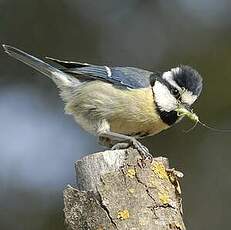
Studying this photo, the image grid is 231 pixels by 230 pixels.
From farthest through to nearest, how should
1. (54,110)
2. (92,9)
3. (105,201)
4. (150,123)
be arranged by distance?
(92,9) < (54,110) < (150,123) < (105,201)

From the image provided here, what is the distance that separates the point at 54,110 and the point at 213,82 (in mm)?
1099

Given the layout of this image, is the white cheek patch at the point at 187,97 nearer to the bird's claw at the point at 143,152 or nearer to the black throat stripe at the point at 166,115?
the black throat stripe at the point at 166,115

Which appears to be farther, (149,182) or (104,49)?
(104,49)

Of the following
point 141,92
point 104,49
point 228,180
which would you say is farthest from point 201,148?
point 141,92

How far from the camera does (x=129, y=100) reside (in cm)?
349

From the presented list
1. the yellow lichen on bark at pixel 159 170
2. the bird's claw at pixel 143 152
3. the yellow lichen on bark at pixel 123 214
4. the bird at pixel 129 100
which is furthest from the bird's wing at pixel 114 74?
the yellow lichen on bark at pixel 123 214

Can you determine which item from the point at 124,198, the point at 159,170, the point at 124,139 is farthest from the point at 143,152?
the point at 124,139

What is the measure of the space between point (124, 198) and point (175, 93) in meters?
1.08

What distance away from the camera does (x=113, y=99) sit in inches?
138

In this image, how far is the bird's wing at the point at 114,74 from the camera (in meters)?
3.57

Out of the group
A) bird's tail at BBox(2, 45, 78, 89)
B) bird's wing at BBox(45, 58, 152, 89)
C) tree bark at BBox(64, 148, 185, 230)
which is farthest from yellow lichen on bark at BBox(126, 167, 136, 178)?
bird's tail at BBox(2, 45, 78, 89)

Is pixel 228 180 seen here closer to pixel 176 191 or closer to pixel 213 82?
pixel 213 82

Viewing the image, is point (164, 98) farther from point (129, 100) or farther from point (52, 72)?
point (52, 72)

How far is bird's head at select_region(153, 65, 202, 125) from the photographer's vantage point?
3441mm
